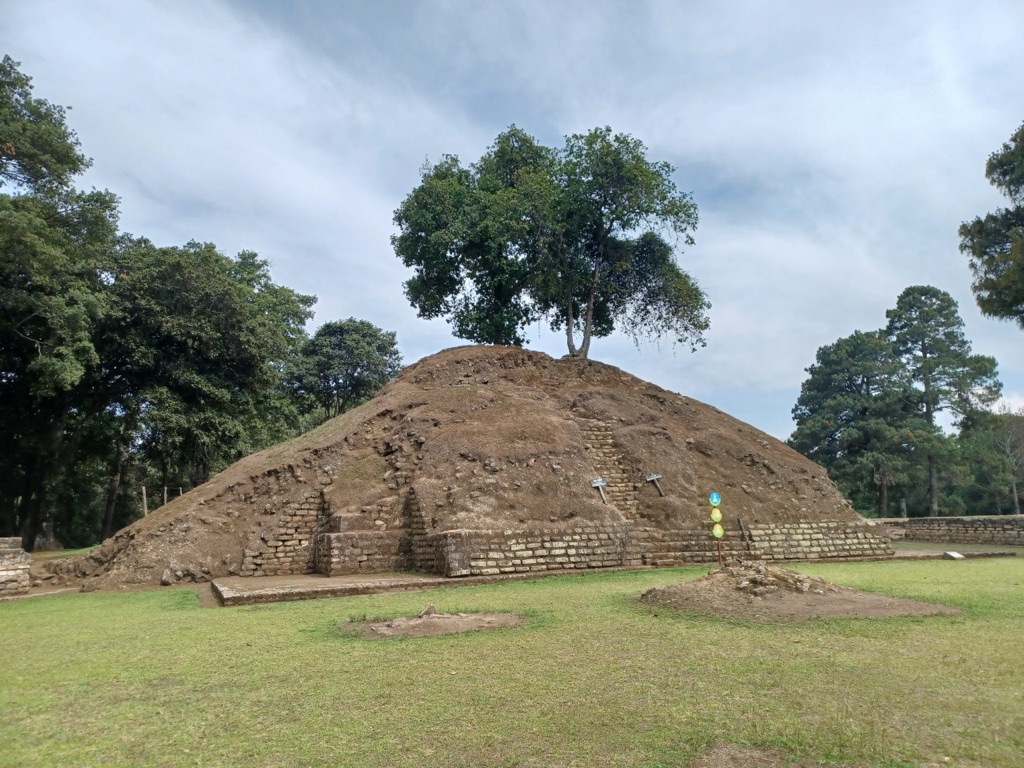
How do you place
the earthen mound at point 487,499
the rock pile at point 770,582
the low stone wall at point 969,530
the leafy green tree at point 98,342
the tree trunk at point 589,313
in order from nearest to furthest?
the rock pile at point 770,582
the earthen mound at point 487,499
the leafy green tree at point 98,342
the low stone wall at point 969,530
the tree trunk at point 589,313

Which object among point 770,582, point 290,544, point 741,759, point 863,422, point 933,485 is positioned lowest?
point 741,759

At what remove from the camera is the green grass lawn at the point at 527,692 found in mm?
3318

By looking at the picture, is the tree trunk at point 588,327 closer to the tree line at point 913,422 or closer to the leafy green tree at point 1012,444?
the tree line at point 913,422

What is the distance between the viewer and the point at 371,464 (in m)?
14.5

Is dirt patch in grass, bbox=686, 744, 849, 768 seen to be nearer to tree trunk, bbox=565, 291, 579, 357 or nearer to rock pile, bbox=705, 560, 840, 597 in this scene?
rock pile, bbox=705, 560, 840, 597

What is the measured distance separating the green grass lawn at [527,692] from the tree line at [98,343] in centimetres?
1263

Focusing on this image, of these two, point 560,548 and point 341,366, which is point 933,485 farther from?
point 341,366

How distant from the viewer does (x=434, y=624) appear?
6758mm

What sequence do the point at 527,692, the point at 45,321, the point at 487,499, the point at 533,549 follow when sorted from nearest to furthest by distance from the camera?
the point at 527,692, the point at 533,549, the point at 487,499, the point at 45,321

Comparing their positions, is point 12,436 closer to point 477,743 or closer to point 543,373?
point 543,373

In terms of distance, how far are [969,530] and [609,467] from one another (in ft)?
43.8

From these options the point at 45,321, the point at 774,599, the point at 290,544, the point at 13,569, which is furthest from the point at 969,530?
the point at 45,321

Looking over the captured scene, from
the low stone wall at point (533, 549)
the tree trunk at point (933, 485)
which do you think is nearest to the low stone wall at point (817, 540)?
the low stone wall at point (533, 549)

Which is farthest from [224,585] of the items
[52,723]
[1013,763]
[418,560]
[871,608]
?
[1013,763]
